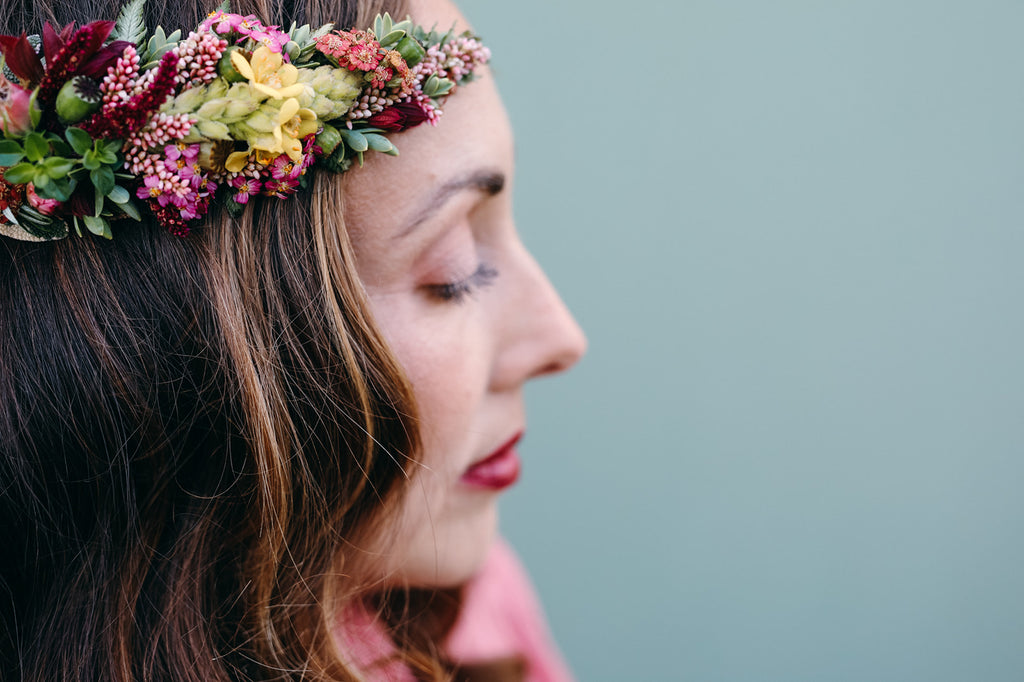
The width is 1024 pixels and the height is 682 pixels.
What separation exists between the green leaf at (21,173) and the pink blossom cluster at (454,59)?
0.32 metres

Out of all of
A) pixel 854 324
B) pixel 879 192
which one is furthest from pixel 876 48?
pixel 854 324

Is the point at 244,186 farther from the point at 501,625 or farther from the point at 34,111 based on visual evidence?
the point at 501,625

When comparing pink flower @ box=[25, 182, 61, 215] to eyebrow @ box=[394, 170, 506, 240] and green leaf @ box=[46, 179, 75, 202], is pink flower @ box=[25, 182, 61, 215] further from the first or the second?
eyebrow @ box=[394, 170, 506, 240]

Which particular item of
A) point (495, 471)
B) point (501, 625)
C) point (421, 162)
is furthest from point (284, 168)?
point (501, 625)

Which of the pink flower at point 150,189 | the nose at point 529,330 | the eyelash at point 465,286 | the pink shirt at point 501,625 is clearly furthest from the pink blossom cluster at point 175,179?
the pink shirt at point 501,625

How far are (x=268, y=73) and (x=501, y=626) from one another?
933 millimetres

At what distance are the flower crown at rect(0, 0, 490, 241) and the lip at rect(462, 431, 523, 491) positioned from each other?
386 millimetres

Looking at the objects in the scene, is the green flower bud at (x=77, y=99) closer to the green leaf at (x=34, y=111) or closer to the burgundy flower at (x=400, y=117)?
the green leaf at (x=34, y=111)

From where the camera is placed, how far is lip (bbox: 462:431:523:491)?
2.77 ft

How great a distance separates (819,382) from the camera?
1441 mm

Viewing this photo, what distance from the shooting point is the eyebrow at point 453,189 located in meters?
0.66

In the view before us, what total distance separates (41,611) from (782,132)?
1.32m

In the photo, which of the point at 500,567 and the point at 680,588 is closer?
the point at 500,567

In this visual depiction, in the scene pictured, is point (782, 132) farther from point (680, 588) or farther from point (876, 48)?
point (680, 588)
